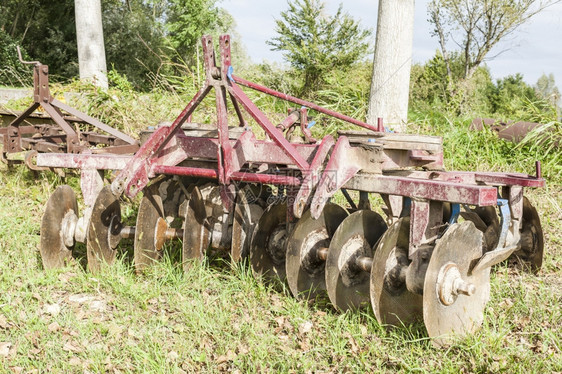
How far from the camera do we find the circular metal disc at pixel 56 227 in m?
3.58

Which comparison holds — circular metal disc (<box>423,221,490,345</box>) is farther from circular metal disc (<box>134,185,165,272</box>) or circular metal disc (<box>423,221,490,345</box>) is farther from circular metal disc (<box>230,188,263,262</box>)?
circular metal disc (<box>134,185,165,272</box>)

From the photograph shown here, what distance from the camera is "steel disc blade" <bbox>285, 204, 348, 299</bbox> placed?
3.29m

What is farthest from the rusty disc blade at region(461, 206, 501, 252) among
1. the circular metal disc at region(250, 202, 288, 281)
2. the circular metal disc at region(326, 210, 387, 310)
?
the circular metal disc at region(250, 202, 288, 281)

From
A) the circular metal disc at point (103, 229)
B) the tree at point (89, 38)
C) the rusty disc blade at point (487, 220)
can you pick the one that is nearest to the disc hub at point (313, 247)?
the rusty disc blade at point (487, 220)

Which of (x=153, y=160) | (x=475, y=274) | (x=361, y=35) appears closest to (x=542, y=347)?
(x=475, y=274)

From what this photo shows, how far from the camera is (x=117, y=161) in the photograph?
3.77 metres

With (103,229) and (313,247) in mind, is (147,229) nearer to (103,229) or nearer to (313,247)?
(103,229)

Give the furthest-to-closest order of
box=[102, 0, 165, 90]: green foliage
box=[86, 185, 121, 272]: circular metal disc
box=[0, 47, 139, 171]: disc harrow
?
box=[102, 0, 165, 90]: green foliage < box=[0, 47, 139, 171]: disc harrow < box=[86, 185, 121, 272]: circular metal disc

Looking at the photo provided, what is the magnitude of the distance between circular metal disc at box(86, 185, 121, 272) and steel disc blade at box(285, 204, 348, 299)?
129cm

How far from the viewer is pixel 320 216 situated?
3400 millimetres

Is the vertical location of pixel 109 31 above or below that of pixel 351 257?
above

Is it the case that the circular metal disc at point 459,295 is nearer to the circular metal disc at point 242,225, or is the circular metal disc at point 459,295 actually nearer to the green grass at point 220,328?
the green grass at point 220,328

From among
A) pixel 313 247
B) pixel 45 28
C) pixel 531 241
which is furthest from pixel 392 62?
pixel 45 28

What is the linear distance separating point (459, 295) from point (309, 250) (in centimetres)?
94
